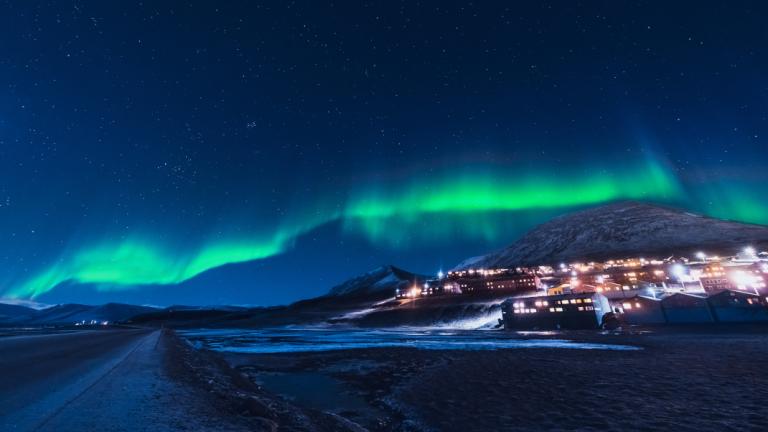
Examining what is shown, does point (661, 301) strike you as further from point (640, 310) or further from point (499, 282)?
point (499, 282)

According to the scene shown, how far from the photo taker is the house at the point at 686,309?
8364 centimetres

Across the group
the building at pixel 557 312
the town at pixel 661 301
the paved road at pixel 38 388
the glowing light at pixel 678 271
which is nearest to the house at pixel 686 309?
the town at pixel 661 301

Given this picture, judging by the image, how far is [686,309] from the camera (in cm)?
8562

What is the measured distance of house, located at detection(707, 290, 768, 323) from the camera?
79.2 metres

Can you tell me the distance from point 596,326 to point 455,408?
86.2 meters

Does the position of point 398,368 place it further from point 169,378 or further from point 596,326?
point 596,326

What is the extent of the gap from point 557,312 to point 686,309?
29.1 meters

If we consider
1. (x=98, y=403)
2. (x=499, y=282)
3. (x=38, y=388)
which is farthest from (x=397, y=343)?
(x=499, y=282)

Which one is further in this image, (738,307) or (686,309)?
(686,309)

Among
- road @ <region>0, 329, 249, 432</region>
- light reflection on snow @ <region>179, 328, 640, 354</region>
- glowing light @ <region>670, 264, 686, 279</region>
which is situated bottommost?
light reflection on snow @ <region>179, 328, 640, 354</region>

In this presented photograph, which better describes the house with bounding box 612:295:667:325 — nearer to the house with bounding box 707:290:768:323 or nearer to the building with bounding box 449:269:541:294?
the house with bounding box 707:290:768:323

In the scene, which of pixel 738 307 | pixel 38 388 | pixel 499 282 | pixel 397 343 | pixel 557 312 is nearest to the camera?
pixel 38 388

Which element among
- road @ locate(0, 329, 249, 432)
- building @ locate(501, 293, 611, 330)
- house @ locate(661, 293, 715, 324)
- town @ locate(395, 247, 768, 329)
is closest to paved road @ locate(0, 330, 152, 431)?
road @ locate(0, 329, 249, 432)

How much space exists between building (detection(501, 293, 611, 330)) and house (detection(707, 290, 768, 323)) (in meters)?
21.9
